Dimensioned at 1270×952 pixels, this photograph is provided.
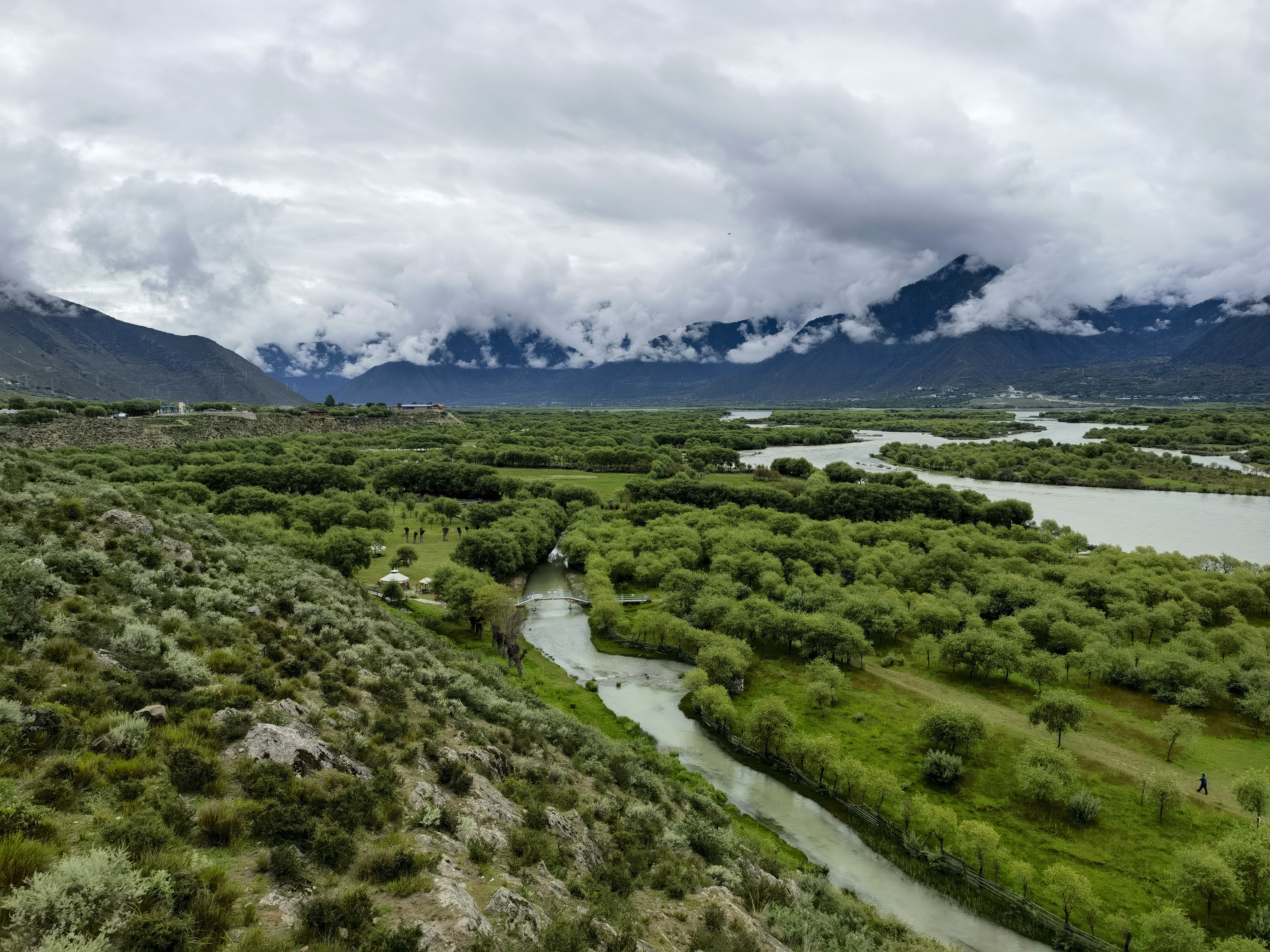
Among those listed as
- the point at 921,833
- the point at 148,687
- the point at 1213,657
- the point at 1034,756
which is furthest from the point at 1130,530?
the point at 148,687

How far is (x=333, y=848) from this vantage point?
48.0 ft

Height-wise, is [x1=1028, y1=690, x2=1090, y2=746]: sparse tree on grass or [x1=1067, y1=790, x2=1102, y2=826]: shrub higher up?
[x1=1028, y1=690, x2=1090, y2=746]: sparse tree on grass

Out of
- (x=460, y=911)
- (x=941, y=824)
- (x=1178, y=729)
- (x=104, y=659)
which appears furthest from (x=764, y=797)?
(x=104, y=659)

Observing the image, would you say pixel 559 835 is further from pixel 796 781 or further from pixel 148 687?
pixel 796 781

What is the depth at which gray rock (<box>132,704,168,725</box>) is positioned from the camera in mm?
16078

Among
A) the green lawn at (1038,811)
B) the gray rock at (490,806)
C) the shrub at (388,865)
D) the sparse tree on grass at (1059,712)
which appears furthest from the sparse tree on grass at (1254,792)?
the shrub at (388,865)

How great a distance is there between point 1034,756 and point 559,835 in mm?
33249

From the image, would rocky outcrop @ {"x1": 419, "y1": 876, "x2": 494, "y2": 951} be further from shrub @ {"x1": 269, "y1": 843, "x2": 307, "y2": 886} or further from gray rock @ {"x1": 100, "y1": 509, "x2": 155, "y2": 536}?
gray rock @ {"x1": 100, "y1": 509, "x2": 155, "y2": 536}

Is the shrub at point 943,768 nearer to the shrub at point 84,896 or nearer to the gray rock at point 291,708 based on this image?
the gray rock at point 291,708

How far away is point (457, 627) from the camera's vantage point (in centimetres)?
5784

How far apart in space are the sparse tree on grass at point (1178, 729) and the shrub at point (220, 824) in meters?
53.7

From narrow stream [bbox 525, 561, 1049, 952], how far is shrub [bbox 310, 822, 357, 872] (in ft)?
87.7

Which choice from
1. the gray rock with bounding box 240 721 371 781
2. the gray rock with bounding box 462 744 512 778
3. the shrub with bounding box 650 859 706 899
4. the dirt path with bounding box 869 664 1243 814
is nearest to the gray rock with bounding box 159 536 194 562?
the gray rock with bounding box 240 721 371 781

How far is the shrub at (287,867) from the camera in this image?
13180 millimetres
